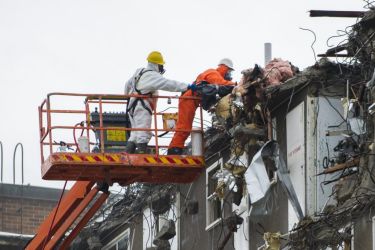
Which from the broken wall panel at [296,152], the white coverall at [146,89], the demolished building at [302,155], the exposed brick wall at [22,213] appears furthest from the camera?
the exposed brick wall at [22,213]

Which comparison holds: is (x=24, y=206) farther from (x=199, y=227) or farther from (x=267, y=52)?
(x=267, y=52)

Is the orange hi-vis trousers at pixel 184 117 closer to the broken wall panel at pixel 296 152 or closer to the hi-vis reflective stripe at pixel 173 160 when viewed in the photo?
the hi-vis reflective stripe at pixel 173 160

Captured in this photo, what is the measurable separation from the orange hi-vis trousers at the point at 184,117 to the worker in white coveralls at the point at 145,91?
0.70 ft

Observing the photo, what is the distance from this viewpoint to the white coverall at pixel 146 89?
24109mm

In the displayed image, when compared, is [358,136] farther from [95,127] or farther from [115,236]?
[115,236]

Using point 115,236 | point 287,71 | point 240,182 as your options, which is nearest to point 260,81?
point 287,71

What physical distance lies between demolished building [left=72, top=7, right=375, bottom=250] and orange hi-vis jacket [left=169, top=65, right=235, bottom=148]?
0.40 meters

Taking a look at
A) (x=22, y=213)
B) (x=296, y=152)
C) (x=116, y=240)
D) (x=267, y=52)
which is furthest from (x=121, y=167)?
(x=22, y=213)

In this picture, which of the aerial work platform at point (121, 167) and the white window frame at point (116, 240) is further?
the white window frame at point (116, 240)

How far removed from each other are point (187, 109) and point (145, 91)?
749 millimetres

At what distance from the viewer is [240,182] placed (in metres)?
24.7

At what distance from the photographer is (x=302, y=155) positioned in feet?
76.1

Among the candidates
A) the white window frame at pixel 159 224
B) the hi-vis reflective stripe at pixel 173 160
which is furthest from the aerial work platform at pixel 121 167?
the white window frame at pixel 159 224

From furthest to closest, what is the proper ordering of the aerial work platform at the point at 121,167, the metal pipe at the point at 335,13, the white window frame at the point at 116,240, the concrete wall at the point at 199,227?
the white window frame at the point at 116,240 < the concrete wall at the point at 199,227 < the aerial work platform at the point at 121,167 < the metal pipe at the point at 335,13
